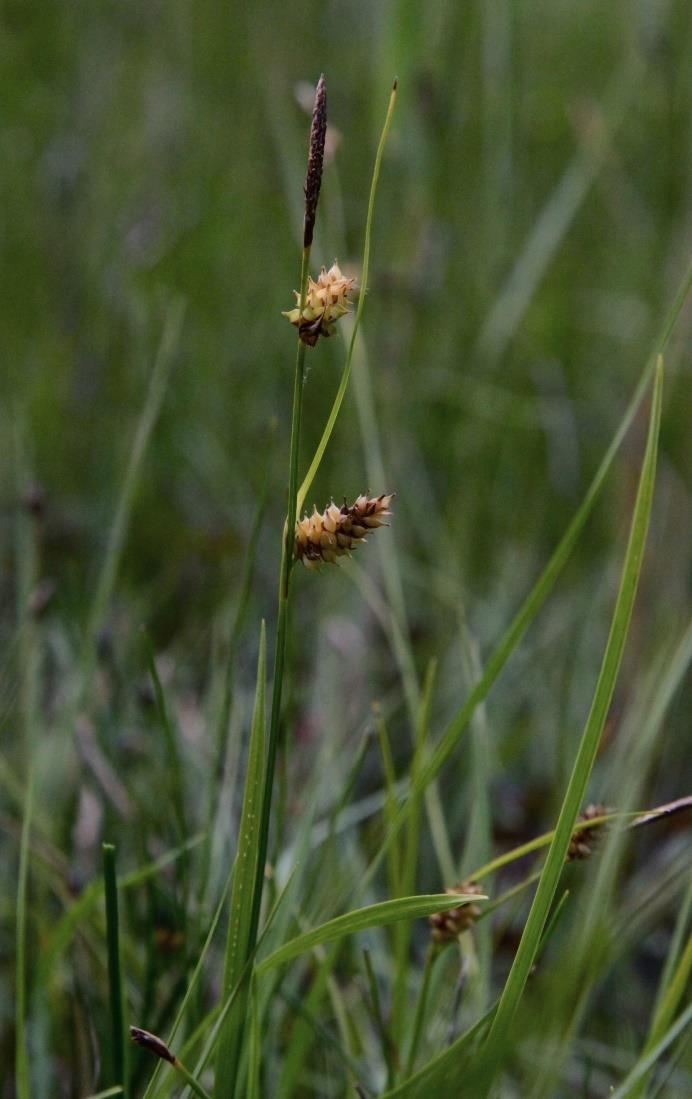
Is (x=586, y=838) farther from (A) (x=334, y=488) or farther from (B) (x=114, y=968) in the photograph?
(A) (x=334, y=488)

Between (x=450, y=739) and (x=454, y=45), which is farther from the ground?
(x=454, y=45)

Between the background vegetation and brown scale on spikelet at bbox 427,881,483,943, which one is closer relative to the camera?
brown scale on spikelet at bbox 427,881,483,943

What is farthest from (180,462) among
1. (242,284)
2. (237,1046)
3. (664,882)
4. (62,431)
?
(237,1046)

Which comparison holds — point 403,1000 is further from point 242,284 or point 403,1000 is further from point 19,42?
point 19,42

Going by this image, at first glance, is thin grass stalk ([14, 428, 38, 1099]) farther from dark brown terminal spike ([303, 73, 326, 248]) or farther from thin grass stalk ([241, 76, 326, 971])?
dark brown terminal spike ([303, 73, 326, 248])

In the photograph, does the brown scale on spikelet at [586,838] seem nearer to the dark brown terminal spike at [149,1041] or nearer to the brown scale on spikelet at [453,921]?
the brown scale on spikelet at [453,921]

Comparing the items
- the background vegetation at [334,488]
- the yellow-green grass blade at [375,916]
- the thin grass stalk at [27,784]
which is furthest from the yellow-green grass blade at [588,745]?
the thin grass stalk at [27,784]

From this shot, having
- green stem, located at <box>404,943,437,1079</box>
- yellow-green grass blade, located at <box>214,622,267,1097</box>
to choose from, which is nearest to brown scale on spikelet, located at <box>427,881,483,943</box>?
green stem, located at <box>404,943,437,1079</box>
